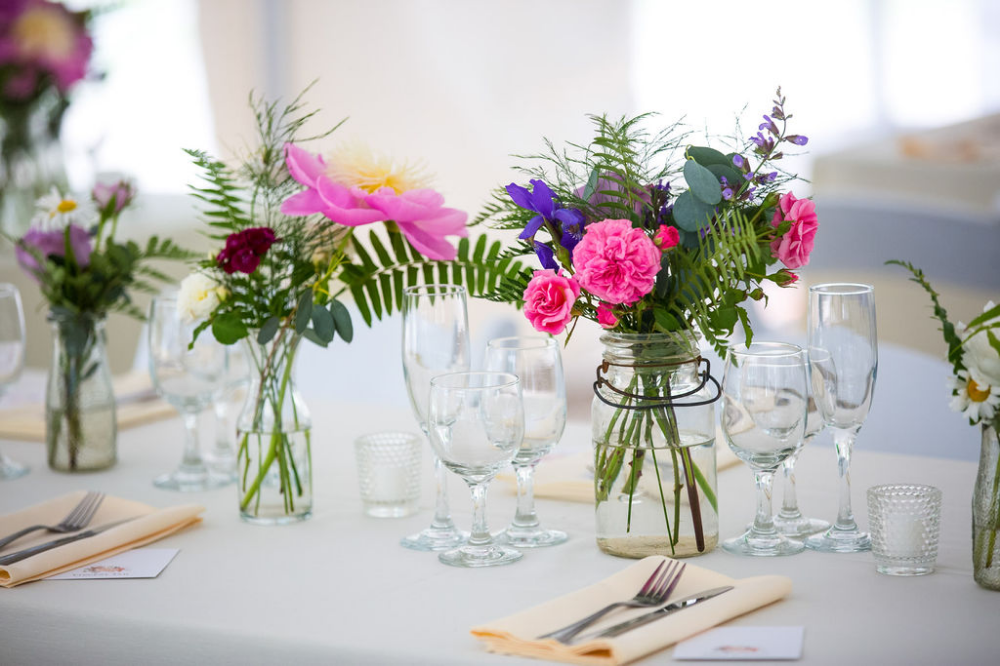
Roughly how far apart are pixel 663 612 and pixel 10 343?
111 cm

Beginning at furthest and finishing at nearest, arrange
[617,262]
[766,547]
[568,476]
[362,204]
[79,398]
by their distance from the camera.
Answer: [79,398], [568,476], [362,204], [766,547], [617,262]

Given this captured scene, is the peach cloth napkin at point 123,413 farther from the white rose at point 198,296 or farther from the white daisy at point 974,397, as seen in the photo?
the white daisy at point 974,397

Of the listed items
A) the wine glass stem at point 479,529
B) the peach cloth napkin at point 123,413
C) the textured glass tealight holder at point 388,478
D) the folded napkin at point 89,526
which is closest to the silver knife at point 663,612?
the wine glass stem at point 479,529

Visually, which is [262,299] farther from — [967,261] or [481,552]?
[967,261]

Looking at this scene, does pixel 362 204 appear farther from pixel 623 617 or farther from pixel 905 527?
pixel 905 527

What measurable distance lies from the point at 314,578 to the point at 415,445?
27 centimetres

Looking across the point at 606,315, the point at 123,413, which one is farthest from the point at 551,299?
the point at 123,413

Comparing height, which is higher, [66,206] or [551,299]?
[66,206]

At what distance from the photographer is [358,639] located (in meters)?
0.99

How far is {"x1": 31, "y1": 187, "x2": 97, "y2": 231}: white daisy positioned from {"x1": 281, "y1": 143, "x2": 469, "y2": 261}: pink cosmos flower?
384 millimetres

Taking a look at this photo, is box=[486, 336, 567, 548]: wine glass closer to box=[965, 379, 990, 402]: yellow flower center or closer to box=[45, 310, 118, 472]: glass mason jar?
box=[965, 379, 990, 402]: yellow flower center

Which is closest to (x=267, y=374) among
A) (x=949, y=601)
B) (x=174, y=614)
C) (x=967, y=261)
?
(x=174, y=614)

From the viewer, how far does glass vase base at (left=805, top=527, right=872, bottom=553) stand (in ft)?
3.86

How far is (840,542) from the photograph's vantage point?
118 centimetres
